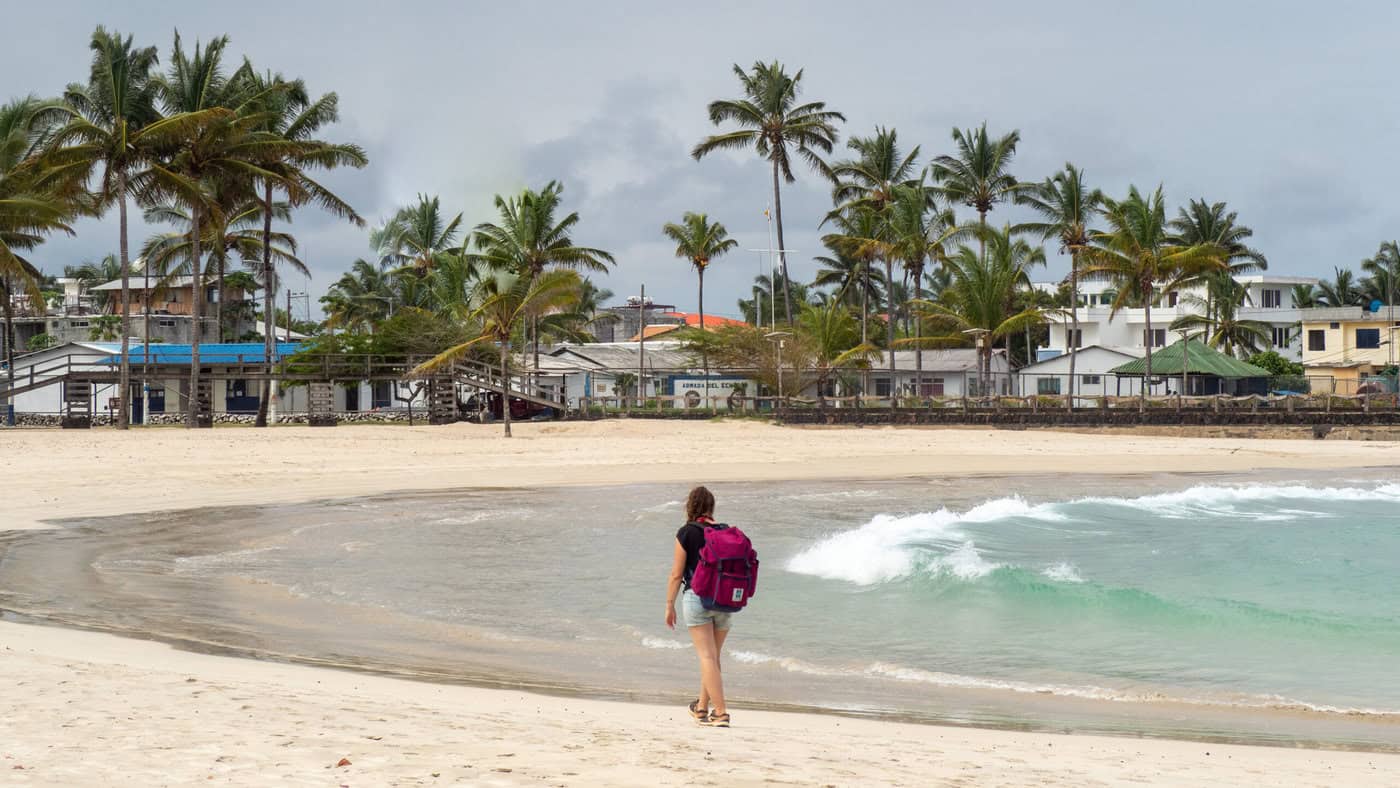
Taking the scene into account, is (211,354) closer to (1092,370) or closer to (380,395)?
(380,395)

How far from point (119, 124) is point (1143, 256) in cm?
3439

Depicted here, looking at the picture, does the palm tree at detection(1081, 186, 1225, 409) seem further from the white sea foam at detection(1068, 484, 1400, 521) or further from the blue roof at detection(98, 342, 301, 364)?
the blue roof at detection(98, 342, 301, 364)

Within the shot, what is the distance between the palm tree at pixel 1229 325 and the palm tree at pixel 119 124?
1954 inches

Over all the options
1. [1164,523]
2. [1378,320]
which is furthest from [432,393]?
[1378,320]

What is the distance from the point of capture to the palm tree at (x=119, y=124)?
121ft

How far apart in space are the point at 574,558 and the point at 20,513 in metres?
8.63

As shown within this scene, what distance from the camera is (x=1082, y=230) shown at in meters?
54.2

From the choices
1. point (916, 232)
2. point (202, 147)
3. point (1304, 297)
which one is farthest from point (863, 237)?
point (1304, 297)

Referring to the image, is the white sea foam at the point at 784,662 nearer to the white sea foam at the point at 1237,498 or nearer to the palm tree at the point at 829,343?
the white sea foam at the point at 1237,498

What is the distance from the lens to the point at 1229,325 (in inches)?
2598

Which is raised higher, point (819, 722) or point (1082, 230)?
point (1082, 230)

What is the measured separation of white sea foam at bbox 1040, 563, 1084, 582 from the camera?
14242 mm

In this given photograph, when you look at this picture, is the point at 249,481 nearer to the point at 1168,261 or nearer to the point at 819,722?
the point at 819,722

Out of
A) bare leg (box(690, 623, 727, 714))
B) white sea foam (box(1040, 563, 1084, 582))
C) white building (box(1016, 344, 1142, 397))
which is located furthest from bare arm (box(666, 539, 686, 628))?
white building (box(1016, 344, 1142, 397))
